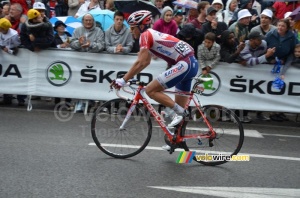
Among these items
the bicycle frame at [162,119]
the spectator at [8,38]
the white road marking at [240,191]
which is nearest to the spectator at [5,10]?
the spectator at [8,38]

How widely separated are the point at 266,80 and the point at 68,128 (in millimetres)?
4016

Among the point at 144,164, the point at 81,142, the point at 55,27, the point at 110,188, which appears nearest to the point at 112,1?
the point at 55,27

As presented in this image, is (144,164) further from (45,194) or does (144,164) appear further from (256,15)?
(256,15)

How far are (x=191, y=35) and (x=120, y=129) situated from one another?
3.77m

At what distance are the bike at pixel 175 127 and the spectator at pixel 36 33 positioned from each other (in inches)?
164

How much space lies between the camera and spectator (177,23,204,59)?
11.2m

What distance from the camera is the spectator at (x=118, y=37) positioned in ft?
38.2

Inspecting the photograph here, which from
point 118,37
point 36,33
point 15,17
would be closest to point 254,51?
point 118,37

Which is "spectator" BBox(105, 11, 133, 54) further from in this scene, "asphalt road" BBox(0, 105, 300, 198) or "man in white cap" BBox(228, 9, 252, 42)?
"asphalt road" BBox(0, 105, 300, 198)

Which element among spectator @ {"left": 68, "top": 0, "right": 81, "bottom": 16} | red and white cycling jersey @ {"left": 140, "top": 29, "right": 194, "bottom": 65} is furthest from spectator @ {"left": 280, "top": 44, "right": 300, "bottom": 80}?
spectator @ {"left": 68, "top": 0, "right": 81, "bottom": 16}

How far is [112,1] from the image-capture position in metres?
14.3

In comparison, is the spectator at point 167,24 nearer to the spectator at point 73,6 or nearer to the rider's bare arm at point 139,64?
the spectator at point 73,6

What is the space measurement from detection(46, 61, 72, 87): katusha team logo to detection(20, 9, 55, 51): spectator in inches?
16.6

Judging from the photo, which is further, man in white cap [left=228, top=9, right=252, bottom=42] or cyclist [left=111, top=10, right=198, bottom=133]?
man in white cap [left=228, top=9, right=252, bottom=42]
